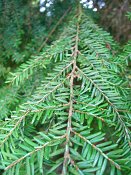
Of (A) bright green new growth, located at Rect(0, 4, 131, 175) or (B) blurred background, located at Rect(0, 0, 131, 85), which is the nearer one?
(A) bright green new growth, located at Rect(0, 4, 131, 175)

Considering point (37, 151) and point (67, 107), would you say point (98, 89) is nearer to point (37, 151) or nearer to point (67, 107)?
point (67, 107)

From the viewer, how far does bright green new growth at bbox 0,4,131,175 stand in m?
0.45

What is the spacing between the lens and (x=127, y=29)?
1482 millimetres

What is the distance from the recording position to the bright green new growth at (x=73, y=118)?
452 mm

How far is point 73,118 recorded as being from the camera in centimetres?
57

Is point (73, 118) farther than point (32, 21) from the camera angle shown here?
No

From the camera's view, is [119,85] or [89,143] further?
[119,85]

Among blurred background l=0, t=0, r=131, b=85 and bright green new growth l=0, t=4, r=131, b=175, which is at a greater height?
blurred background l=0, t=0, r=131, b=85

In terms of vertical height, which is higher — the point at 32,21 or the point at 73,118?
the point at 32,21

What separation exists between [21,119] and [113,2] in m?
1.14

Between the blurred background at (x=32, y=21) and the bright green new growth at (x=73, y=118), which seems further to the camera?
the blurred background at (x=32, y=21)

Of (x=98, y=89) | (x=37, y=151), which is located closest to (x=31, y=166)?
(x=37, y=151)

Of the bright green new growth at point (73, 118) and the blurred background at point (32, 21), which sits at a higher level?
the blurred background at point (32, 21)

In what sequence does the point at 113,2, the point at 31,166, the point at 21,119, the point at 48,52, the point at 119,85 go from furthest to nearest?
the point at 113,2
the point at 48,52
the point at 119,85
the point at 21,119
the point at 31,166
